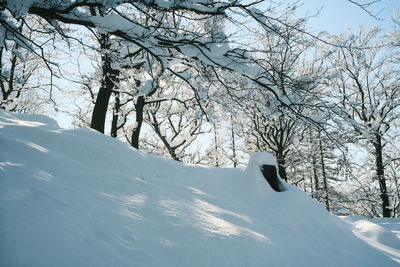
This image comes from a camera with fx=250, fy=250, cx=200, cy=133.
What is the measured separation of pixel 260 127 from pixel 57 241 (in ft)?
39.9

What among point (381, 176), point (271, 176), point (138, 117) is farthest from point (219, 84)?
point (381, 176)

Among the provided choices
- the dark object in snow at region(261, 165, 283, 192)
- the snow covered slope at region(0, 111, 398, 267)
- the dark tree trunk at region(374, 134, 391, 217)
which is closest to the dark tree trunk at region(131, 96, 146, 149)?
the snow covered slope at region(0, 111, 398, 267)

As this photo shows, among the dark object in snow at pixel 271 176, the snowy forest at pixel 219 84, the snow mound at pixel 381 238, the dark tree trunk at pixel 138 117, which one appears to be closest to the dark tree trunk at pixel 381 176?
the snowy forest at pixel 219 84

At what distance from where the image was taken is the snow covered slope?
2.09 metres

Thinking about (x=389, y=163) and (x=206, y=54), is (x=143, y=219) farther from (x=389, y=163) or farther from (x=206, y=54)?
(x=389, y=163)

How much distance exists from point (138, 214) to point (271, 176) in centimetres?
342

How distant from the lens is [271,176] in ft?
17.9

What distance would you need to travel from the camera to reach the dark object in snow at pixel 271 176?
539 cm

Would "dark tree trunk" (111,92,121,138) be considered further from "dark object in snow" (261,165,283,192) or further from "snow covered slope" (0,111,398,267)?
"dark object in snow" (261,165,283,192)

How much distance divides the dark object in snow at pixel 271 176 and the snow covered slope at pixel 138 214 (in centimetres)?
21

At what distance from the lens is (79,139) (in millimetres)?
4781

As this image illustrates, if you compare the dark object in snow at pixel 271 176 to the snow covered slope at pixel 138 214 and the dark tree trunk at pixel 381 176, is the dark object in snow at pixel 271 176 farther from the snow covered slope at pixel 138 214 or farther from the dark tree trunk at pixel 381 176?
the dark tree trunk at pixel 381 176

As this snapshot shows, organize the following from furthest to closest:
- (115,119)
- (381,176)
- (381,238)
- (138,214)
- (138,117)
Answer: (381,176), (115,119), (138,117), (381,238), (138,214)

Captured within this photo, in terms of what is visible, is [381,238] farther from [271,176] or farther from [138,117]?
[138,117]
